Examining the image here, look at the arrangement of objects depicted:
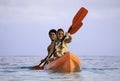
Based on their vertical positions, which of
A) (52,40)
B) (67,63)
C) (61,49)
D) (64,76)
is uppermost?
(52,40)

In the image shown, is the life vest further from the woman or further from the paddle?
the paddle

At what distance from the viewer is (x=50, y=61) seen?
5.22 m

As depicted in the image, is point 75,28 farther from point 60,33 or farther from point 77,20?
point 60,33

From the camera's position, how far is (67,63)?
4.80m

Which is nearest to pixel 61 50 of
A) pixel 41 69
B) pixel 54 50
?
pixel 54 50

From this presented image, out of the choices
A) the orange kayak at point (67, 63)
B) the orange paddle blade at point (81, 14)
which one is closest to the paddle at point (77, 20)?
the orange paddle blade at point (81, 14)

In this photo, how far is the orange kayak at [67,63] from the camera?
477 centimetres

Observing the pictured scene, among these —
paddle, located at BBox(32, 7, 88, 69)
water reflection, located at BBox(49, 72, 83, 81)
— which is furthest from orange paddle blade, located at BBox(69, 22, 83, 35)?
water reflection, located at BBox(49, 72, 83, 81)

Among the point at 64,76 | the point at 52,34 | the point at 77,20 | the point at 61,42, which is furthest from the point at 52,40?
the point at 64,76

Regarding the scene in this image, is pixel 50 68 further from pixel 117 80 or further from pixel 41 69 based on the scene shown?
pixel 117 80

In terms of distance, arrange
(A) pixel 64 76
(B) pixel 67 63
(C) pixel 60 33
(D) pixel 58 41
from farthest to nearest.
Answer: (D) pixel 58 41 → (C) pixel 60 33 → (B) pixel 67 63 → (A) pixel 64 76

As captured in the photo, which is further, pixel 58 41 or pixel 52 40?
Result: pixel 52 40

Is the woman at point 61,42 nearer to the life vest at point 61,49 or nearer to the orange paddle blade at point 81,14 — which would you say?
the life vest at point 61,49

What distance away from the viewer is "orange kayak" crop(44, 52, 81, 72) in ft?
15.6
